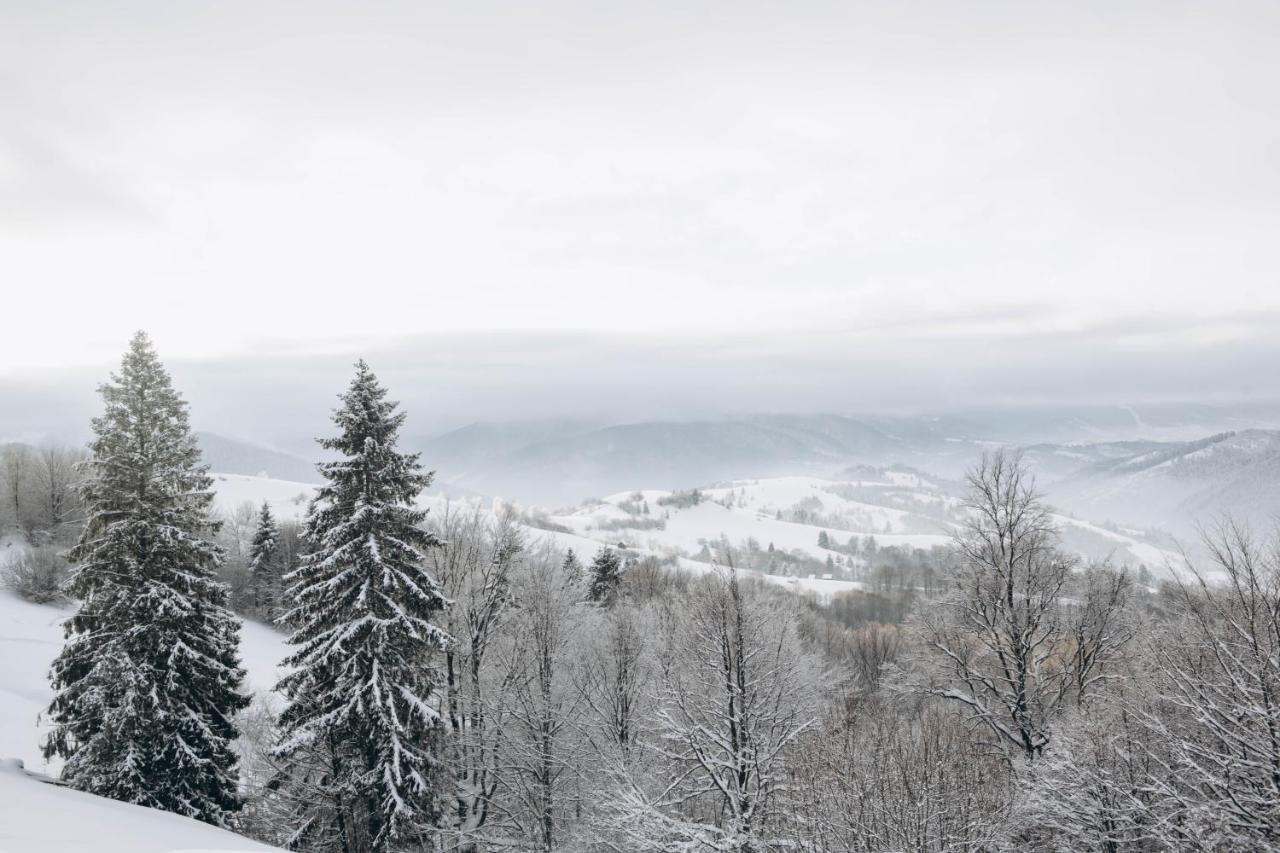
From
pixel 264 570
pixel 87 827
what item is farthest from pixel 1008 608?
pixel 264 570

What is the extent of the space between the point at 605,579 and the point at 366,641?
45.7 m

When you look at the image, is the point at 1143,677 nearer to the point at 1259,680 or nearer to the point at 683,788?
the point at 1259,680

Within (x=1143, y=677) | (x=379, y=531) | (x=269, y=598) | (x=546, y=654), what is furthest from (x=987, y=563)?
(x=269, y=598)

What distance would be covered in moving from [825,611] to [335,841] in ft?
284

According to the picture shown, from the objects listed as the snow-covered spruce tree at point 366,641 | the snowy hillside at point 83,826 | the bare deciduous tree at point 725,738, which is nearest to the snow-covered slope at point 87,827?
the snowy hillside at point 83,826

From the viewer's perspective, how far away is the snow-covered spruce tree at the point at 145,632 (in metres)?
16.4

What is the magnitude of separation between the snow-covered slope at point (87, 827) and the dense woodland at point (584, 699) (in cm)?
490

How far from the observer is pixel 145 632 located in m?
16.8

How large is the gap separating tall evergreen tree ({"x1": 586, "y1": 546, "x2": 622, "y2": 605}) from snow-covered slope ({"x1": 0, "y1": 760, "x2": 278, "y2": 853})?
43.6 metres

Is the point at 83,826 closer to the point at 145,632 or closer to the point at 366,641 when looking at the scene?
the point at 366,641

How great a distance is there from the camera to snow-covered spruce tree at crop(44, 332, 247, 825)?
1639cm

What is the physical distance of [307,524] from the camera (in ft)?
56.5

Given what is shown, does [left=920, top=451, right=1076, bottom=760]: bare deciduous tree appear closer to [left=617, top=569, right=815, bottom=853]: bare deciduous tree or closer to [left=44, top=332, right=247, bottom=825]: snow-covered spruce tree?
[left=617, top=569, right=815, bottom=853]: bare deciduous tree

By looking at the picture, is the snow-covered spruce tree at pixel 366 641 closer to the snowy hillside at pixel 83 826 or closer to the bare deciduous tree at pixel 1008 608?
the snowy hillside at pixel 83 826
